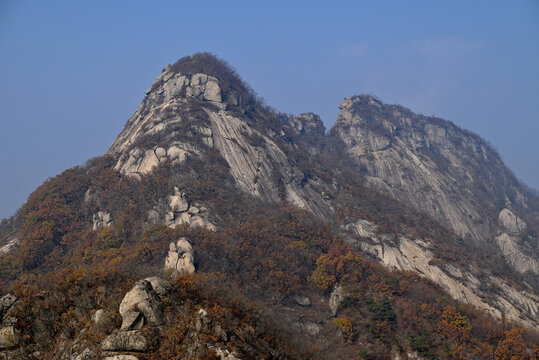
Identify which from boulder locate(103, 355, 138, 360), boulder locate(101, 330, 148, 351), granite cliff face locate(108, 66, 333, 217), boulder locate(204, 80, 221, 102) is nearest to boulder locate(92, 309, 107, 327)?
boulder locate(101, 330, 148, 351)

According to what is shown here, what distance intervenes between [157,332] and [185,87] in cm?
8223

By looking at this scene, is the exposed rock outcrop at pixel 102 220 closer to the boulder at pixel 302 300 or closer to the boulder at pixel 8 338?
the boulder at pixel 302 300

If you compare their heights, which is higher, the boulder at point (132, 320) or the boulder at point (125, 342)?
the boulder at point (132, 320)

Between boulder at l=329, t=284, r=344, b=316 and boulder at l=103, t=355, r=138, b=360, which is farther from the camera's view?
A: boulder at l=329, t=284, r=344, b=316

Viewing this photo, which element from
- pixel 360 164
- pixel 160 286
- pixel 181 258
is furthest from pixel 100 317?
pixel 360 164

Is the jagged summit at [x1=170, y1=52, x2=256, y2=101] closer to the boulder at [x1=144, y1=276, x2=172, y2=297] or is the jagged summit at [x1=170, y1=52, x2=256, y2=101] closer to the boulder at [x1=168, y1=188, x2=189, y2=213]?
the boulder at [x1=168, y1=188, x2=189, y2=213]

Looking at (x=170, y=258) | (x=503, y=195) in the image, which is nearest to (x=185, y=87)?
(x=170, y=258)

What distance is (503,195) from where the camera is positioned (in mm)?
135875

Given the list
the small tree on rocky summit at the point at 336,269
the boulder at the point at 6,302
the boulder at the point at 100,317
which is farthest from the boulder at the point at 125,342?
the small tree on rocky summit at the point at 336,269

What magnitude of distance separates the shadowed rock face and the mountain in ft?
1.48

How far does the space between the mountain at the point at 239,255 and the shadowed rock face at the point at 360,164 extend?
450mm

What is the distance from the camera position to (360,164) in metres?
120

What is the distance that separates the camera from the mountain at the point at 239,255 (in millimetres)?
18844

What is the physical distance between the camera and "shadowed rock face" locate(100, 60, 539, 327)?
2414 inches
